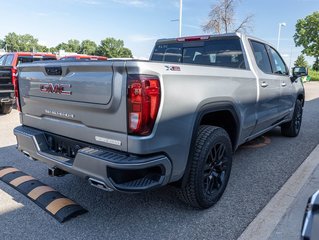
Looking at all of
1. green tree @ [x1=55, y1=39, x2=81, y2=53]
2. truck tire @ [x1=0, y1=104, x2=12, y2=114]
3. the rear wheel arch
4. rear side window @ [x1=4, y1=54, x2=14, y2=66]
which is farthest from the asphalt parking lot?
green tree @ [x1=55, y1=39, x2=81, y2=53]

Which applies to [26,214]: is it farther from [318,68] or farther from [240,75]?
[318,68]

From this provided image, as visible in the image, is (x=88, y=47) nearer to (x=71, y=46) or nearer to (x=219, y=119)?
(x=71, y=46)

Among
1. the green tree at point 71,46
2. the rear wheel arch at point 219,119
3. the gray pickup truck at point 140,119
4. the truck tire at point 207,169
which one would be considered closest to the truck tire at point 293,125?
the gray pickup truck at point 140,119

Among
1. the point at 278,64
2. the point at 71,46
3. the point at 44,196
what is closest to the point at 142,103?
the point at 44,196

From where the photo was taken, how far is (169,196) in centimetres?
339

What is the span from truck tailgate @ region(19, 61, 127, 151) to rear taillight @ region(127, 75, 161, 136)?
0.19 ft

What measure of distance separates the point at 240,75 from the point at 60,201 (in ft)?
8.11

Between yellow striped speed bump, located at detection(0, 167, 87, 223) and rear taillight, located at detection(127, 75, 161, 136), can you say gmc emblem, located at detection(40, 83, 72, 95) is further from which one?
yellow striped speed bump, located at detection(0, 167, 87, 223)

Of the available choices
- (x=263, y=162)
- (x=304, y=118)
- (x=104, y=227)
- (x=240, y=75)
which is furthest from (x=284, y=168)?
(x=304, y=118)

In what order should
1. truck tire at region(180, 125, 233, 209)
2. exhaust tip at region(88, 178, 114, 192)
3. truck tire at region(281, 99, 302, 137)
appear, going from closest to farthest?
exhaust tip at region(88, 178, 114, 192) < truck tire at region(180, 125, 233, 209) < truck tire at region(281, 99, 302, 137)

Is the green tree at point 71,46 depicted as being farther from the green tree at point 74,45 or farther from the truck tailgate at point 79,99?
the truck tailgate at point 79,99

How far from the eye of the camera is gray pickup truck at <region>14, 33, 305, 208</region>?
226 centimetres

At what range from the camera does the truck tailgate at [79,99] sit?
2297mm

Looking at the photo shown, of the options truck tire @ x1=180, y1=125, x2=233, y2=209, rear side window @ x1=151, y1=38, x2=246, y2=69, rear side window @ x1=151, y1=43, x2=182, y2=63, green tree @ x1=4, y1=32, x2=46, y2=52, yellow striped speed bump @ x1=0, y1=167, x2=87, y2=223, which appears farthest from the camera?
green tree @ x1=4, y1=32, x2=46, y2=52
